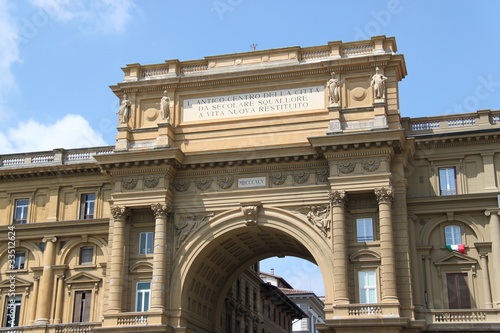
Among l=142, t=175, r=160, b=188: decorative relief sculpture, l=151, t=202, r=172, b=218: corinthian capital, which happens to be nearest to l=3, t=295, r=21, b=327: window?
l=151, t=202, r=172, b=218: corinthian capital

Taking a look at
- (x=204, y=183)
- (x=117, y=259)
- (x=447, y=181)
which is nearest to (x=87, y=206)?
(x=117, y=259)

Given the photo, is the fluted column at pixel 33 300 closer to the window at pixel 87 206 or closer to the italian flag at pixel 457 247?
the window at pixel 87 206

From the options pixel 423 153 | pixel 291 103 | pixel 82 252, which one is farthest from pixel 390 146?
pixel 82 252

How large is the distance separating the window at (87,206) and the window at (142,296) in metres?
6.74

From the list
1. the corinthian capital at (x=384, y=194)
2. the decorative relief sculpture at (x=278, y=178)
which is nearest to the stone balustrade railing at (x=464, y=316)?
the corinthian capital at (x=384, y=194)

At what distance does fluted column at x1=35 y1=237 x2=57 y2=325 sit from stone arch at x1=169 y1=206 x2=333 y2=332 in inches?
332

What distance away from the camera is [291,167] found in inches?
1569

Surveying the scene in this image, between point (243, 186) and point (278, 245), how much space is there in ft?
19.8

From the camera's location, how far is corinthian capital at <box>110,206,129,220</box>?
40562 mm

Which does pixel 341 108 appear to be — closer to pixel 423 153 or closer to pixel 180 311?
pixel 423 153

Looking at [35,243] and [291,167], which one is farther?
[35,243]

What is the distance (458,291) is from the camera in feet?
124

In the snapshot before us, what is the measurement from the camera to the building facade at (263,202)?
37.5 m

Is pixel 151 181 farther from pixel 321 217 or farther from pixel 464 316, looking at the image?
pixel 464 316
